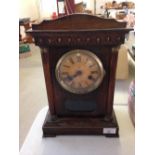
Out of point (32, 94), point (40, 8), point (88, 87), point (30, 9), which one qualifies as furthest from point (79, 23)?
point (40, 8)

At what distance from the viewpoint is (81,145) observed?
2.43ft

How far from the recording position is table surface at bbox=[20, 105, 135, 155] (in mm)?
710

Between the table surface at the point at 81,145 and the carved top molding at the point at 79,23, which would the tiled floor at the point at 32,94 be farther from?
the carved top molding at the point at 79,23

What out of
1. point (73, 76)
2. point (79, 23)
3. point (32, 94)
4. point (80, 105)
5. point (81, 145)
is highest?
point (79, 23)

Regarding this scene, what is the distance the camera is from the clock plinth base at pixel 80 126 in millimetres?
765

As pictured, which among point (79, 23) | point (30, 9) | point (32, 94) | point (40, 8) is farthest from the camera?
point (40, 8)

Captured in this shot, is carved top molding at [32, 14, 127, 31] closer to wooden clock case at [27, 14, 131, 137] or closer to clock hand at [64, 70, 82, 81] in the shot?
wooden clock case at [27, 14, 131, 137]

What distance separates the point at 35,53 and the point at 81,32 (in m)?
3.34

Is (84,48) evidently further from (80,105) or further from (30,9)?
(30,9)

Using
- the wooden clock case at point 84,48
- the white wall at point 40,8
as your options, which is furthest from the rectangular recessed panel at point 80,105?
the white wall at point 40,8

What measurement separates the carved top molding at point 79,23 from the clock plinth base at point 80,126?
12.6 inches

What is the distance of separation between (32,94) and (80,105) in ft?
4.48
